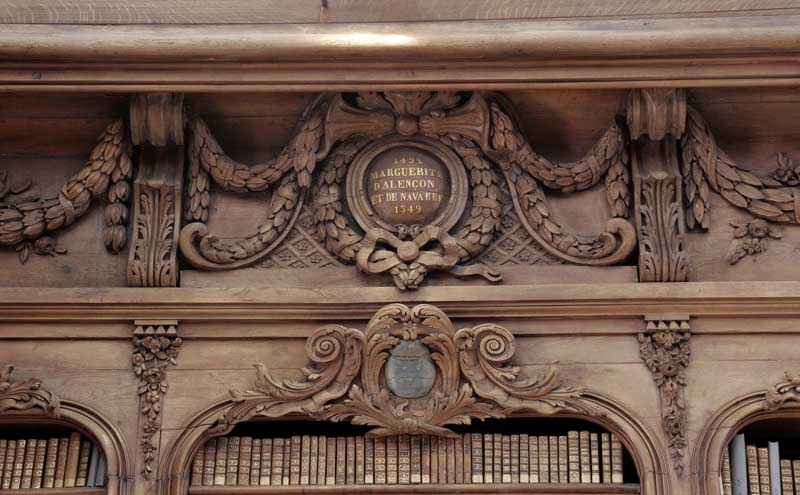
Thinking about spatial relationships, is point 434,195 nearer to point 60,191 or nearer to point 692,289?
point 692,289

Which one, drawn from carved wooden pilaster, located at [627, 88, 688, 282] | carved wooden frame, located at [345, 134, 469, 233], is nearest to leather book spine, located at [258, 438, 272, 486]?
carved wooden frame, located at [345, 134, 469, 233]

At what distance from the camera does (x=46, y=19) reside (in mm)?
4348

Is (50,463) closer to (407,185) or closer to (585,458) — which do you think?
(407,185)

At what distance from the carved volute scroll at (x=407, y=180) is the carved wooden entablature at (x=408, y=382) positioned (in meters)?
0.30

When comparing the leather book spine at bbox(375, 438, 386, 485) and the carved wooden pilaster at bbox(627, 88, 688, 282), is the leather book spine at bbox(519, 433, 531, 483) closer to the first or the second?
the leather book spine at bbox(375, 438, 386, 485)

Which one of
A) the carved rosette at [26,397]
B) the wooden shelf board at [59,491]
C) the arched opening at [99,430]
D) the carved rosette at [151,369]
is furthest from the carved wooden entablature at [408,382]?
the carved rosette at [26,397]

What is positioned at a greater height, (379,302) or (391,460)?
(379,302)

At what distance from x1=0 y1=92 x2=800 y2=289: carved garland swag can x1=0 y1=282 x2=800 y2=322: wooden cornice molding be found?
0.53 feet

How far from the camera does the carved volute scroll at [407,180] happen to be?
455 cm

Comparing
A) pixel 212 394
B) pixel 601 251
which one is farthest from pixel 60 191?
pixel 601 251

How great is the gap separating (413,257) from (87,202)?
1.24 metres

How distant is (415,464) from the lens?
14.4ft

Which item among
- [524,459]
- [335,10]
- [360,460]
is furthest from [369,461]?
[335,10]

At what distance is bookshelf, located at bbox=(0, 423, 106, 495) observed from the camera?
14.3ft
